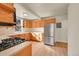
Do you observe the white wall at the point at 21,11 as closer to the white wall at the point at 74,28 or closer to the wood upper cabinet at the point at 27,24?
the wood upper cabinet at the point at 27,24

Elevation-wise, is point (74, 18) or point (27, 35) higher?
point (74, 18)

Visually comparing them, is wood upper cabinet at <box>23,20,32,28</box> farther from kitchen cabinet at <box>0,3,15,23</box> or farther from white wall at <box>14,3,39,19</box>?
kitchen cabinet at <box>0,3,15,23</box>

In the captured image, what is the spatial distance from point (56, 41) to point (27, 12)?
113 inches

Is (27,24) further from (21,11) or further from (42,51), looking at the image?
(42,51)

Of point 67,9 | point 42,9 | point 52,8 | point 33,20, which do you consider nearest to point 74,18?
point 67,9

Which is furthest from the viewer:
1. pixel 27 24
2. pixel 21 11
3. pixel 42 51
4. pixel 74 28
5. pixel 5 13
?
pixel 42 51

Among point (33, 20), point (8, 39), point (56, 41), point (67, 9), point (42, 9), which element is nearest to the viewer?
point (8, 39)

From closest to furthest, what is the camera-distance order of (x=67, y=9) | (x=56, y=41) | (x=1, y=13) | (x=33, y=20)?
(x=1, y=13) → (x=33, y=20) → (x=67, y=9) → (x=56, y=41)

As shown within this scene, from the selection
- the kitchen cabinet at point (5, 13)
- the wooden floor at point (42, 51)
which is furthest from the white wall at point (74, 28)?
the kitchen cabinet at point (5, 13)

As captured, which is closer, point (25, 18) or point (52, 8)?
point (25, 18)

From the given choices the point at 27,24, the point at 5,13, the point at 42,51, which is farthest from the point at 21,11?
the point at 42,51

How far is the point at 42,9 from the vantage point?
227 cm

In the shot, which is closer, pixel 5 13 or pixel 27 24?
pixel 5 13

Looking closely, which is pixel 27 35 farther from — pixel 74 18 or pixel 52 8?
pixel 74 18
